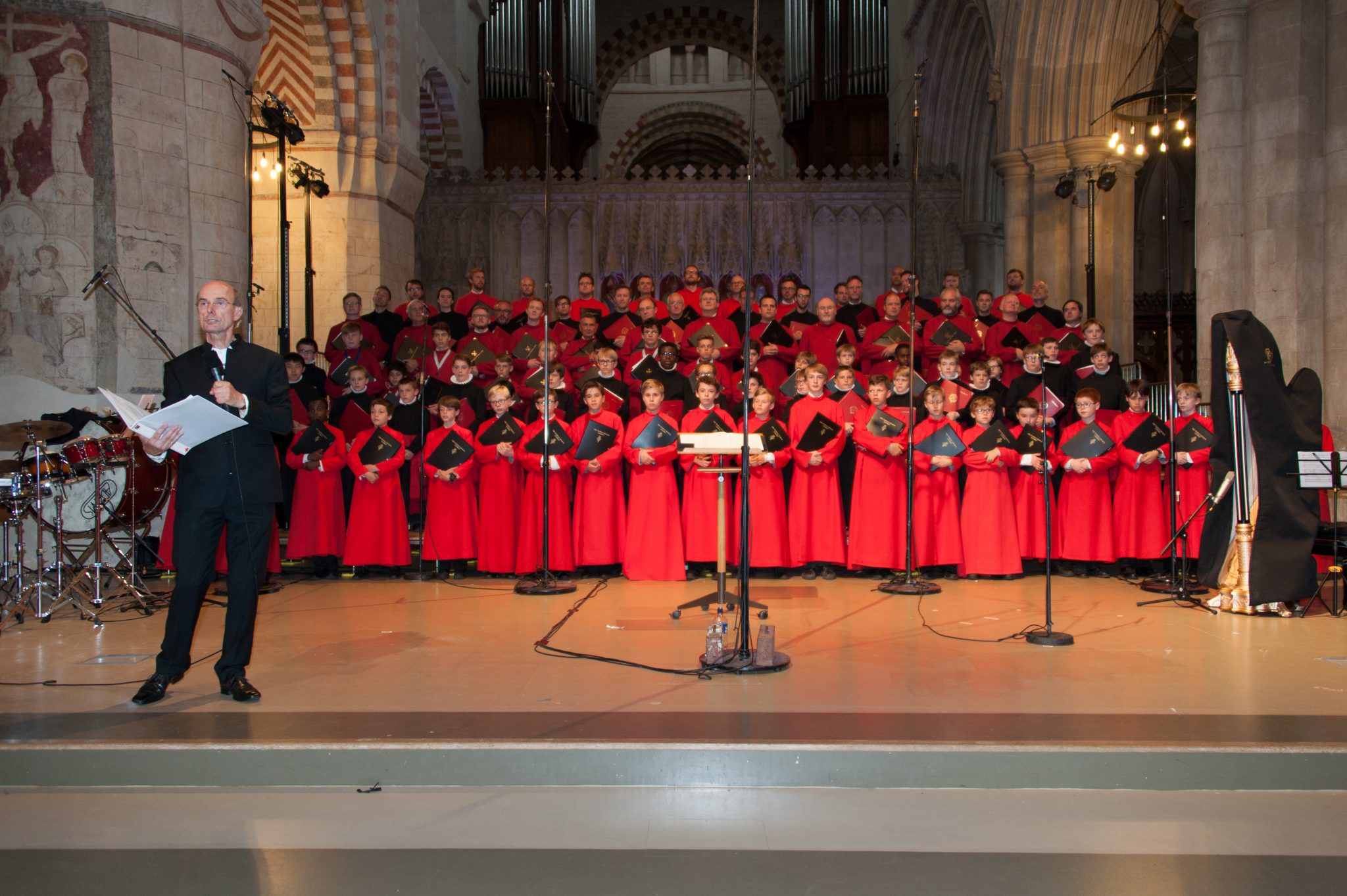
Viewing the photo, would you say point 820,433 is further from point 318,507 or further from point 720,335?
point 318,507

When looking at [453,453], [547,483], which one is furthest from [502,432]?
[547,483]

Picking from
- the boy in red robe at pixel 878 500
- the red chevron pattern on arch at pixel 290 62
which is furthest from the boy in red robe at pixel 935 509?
the red chevron pattern on arch at pixel 290 62

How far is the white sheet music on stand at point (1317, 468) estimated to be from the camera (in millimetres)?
6254

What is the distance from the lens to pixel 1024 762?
11.7 feet

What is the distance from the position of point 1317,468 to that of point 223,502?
6100 millimetres

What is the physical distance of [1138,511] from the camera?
793 cm

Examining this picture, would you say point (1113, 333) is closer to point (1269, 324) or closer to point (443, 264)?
point (1269, 324)

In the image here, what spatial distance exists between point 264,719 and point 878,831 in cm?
233

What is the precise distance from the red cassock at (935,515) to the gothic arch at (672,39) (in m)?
20.5

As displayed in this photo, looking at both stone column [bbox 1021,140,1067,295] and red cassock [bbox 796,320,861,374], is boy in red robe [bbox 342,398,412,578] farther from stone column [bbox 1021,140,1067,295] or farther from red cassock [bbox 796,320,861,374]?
stone column [bbox 1021,140,1067,295]

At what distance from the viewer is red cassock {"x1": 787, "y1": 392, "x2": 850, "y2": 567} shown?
7.93 meters

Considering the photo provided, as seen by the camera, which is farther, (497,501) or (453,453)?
(497,501)

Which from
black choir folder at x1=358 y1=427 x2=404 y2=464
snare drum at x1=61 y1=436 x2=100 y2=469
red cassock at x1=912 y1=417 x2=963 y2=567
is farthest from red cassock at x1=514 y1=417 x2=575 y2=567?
snare drum at x1=61 y1=436 x2=100 y2=469

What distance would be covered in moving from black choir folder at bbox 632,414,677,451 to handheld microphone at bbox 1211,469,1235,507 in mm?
3582
